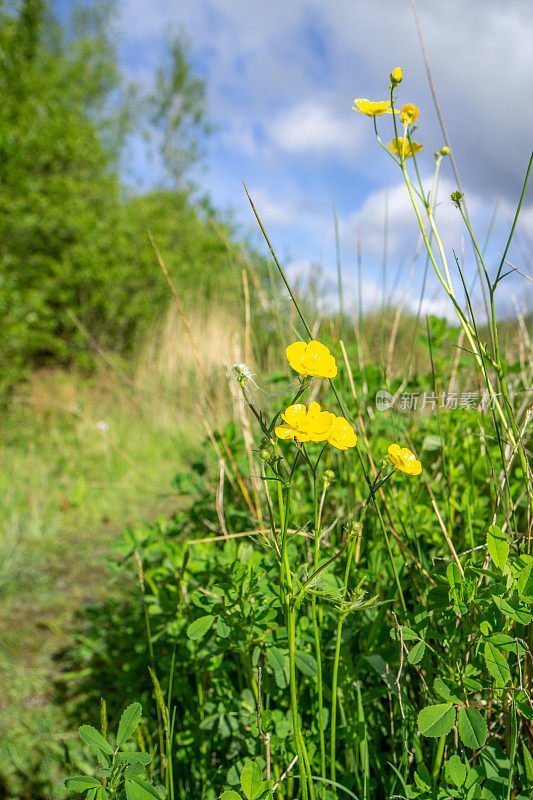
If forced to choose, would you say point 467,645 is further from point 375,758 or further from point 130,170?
point 130,170

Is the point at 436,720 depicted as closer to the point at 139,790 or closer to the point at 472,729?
the point at 472,729

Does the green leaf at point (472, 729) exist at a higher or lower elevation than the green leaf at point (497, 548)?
lower

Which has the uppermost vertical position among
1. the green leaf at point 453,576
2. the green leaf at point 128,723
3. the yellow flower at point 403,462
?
the yellow flower at point 403,462

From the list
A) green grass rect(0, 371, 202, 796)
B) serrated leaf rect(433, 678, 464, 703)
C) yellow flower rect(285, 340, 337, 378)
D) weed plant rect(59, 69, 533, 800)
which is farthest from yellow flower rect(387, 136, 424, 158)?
green grass rect(0, 371, 202, 796)

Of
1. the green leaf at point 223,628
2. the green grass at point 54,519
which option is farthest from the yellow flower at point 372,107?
the green grass at point 54,519

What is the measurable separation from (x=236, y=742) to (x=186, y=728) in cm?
21

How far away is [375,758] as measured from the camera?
0.92 m

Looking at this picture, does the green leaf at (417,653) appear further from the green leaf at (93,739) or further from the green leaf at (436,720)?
the green leaf at (93,739)

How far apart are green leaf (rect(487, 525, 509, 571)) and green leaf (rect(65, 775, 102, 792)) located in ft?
2.08

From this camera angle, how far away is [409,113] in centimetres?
86

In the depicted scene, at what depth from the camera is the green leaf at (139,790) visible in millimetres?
652

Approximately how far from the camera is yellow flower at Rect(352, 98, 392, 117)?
2.62 feet

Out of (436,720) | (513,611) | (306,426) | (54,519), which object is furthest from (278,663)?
(54,519)

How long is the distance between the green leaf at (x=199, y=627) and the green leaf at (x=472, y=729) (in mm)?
405
